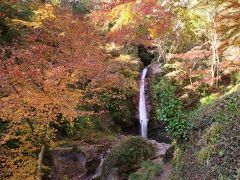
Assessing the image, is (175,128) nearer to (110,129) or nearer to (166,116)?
(166,116)

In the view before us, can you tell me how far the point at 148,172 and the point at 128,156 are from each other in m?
1.25

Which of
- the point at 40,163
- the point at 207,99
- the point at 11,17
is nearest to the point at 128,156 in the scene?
the point at 40,163

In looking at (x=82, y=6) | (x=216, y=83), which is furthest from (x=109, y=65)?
(x=82, y=6)

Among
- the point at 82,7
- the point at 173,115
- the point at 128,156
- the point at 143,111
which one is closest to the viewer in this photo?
the point at 173,115

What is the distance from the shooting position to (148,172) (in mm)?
10070

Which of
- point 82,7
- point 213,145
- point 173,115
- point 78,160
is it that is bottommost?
point 78,160

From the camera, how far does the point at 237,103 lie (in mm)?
7914

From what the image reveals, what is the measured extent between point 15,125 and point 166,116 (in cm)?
544

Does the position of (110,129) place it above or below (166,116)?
below

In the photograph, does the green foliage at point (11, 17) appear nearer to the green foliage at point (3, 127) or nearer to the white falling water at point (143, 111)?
the green foliage at point (3, 127)

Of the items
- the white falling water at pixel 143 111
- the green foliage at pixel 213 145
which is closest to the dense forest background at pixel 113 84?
the green foliage at pixel 213 145

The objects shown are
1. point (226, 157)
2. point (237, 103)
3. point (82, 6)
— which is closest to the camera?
point (226, 157)

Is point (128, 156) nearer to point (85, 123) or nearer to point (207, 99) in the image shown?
point (207, 99)

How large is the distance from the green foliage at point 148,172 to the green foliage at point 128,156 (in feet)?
2.41
